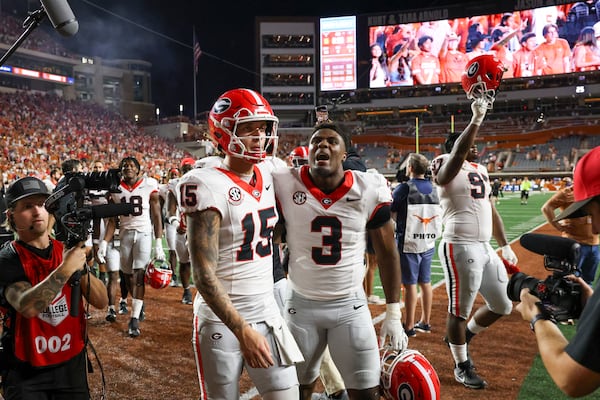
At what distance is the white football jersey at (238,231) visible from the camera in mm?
2570

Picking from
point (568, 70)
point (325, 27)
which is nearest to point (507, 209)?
point (568, 70)

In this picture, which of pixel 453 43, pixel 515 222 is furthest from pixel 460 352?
pixel 453 43

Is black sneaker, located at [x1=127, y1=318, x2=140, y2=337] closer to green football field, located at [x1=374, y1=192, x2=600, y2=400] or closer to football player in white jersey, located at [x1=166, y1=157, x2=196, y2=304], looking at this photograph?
football player in white jersey, located at [x1=166, y1=157, x2=196, y2=304]

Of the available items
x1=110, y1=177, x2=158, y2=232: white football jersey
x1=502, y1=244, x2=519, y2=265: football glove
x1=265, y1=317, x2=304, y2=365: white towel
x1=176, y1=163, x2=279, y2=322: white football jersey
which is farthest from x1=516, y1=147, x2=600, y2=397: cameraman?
x1=110, y1=177, x2=158, y2=232: white football jersey

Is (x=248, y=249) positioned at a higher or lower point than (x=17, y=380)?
higher

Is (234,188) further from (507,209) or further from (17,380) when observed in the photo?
(507,209)

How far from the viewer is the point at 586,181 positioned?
5.59ft

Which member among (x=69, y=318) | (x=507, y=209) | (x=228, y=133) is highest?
(x=228, y=133)

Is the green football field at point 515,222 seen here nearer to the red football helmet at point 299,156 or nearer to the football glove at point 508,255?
the red football helmet at point 299,156

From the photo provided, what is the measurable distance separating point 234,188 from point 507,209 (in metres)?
22.4

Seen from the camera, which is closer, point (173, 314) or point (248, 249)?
point (248, 249)

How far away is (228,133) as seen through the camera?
109 inches

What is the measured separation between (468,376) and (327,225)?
233 cm

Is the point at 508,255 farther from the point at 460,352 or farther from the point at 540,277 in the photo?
the point at 540,277
